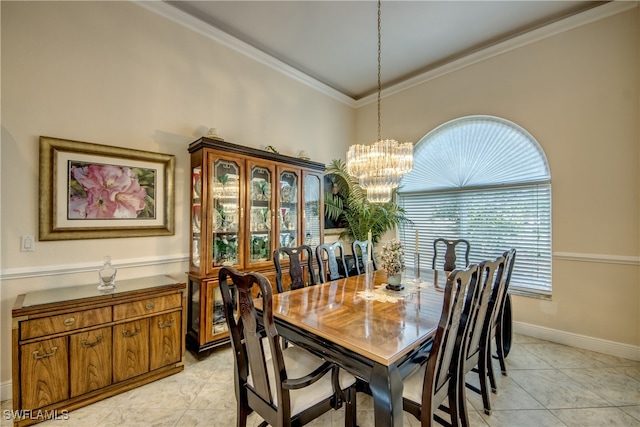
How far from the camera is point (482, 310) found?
1739mm

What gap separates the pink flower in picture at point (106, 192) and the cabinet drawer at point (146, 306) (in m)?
0.86

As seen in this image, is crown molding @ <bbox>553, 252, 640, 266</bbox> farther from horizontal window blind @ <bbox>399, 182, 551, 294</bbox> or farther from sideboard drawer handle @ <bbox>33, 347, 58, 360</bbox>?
sideboard drawer handle @ <bbox>33, 347, 58, 360</bbox>

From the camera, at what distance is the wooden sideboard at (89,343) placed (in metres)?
1.77

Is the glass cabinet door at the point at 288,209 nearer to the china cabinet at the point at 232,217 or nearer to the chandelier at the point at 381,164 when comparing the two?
the china cabinet at the point at 232,217

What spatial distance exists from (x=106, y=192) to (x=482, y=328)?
3255 millimetres

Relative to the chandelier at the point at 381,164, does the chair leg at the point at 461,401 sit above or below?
below

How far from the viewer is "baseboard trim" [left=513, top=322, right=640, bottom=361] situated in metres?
2.64

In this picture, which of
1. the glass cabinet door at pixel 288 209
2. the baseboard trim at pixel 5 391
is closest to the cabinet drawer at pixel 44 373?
the baseboard trim at pixel 5 391

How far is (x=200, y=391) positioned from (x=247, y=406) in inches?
34.7

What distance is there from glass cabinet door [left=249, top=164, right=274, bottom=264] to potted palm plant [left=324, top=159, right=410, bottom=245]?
1.35 metres

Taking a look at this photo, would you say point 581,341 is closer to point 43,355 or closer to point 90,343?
point 90,343

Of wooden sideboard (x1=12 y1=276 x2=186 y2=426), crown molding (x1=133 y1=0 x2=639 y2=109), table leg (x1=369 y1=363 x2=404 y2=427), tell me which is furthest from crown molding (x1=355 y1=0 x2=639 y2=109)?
wooden sideboard (x1=12 y1=276 x2=186 y2=426)

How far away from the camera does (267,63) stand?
3676 mm

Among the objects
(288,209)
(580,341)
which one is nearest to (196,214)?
(288,209)
